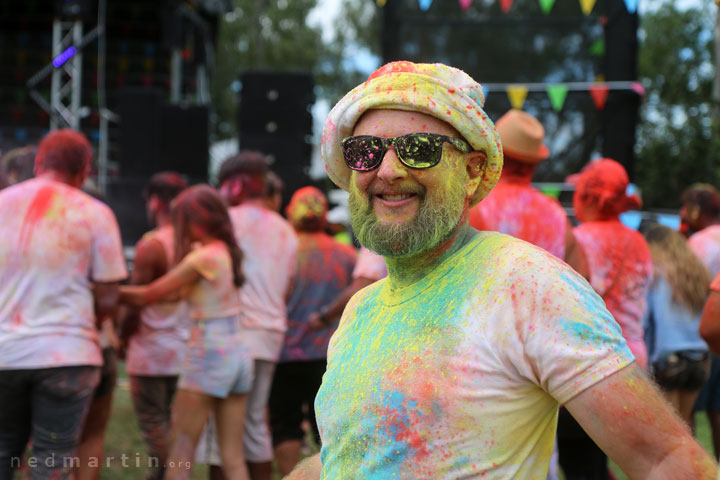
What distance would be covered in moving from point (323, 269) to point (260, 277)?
61cm

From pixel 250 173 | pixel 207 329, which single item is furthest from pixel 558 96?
pixel 207 329

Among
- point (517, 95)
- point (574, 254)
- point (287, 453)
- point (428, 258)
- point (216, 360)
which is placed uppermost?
point (517, 95)

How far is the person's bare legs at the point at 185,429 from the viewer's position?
4.22 meters

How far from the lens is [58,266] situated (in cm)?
381

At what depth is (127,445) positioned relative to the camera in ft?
19.4

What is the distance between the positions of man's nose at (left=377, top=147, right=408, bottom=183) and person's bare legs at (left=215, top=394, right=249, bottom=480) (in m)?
3.00

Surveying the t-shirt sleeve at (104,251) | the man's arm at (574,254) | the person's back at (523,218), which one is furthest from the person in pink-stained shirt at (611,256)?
the t-shirt sleeve at (104,251)

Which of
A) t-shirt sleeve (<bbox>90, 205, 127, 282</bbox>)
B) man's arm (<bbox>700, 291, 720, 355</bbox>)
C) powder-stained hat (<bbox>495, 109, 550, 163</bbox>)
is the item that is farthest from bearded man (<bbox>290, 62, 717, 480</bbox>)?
t-shirt sleeve (<bbox>90, 205, 127, 282</bbox>)

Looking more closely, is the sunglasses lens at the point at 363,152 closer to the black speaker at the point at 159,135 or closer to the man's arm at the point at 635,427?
the man's arm at the point at 635,427

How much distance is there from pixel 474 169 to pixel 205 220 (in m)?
2.82

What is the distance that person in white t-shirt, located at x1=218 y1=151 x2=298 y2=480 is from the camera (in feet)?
15.7

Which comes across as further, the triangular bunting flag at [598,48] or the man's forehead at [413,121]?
the triangular bunting flag at [598,48]

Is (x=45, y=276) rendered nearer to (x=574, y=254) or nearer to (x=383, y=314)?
(x=574, y=254)

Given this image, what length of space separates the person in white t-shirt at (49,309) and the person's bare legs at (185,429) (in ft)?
1.82
